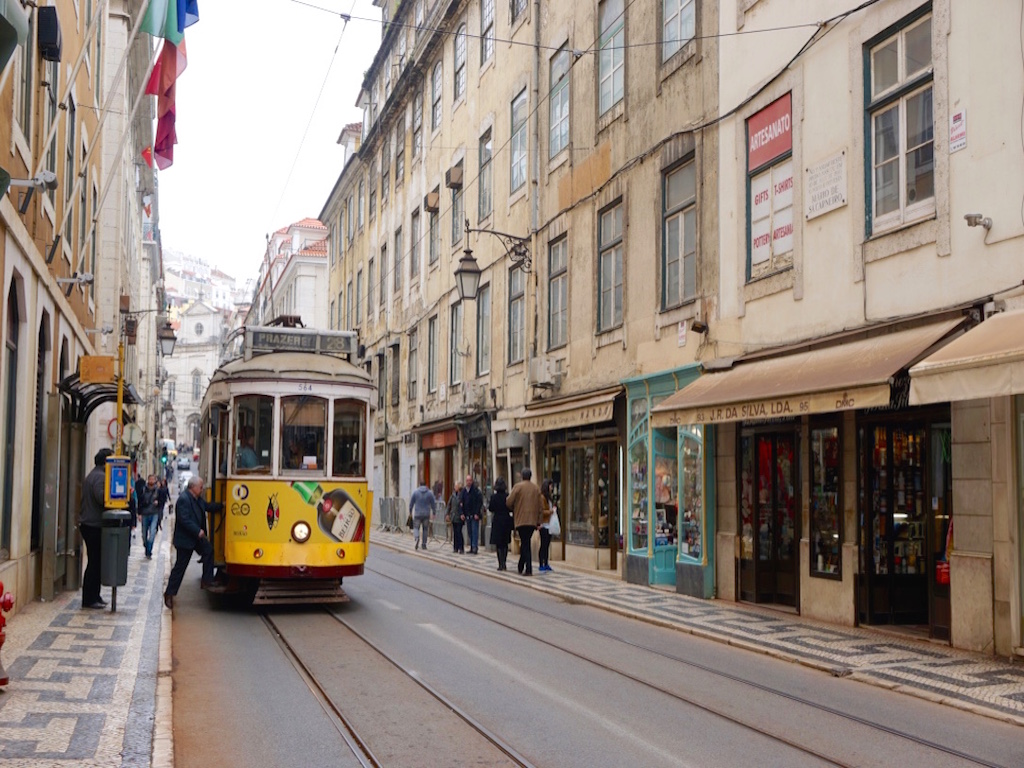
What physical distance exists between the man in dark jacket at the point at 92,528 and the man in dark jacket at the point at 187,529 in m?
0.87

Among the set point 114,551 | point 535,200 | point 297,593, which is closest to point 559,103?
point 535,200

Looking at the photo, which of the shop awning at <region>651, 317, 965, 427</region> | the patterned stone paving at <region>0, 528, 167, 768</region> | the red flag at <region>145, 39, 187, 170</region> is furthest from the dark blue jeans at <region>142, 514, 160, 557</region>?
the shop awning at <region>651, 317, 965, 427</region>

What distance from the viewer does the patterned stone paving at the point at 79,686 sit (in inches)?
262

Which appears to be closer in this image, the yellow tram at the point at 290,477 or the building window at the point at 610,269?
the yellow tram at the point at 290,477

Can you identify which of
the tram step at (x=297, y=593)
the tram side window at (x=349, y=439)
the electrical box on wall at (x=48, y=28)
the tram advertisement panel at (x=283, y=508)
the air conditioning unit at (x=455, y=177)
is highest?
the air conditioning unit at (x=455, y=177)

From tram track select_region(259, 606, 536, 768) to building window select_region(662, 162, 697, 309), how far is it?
8.20m

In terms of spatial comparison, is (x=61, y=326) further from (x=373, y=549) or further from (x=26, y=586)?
(x=373, y=549)

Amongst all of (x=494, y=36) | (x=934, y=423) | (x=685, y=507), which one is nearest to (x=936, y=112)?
(x=934, y=423)

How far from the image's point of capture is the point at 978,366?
955 centimetres

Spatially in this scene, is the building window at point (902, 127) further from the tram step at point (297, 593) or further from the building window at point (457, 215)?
the building window at point (457, 215)

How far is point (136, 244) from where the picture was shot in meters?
51.1

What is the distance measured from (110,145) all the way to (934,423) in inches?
1055

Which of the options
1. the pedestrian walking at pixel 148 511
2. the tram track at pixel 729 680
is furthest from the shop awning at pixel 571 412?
the pedestrian walking at pixel 148 511

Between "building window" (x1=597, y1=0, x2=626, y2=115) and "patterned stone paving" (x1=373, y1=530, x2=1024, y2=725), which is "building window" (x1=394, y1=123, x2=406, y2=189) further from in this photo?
"patterned stone paving" (x1=373, y1=530, x2=1024, y2=725)
